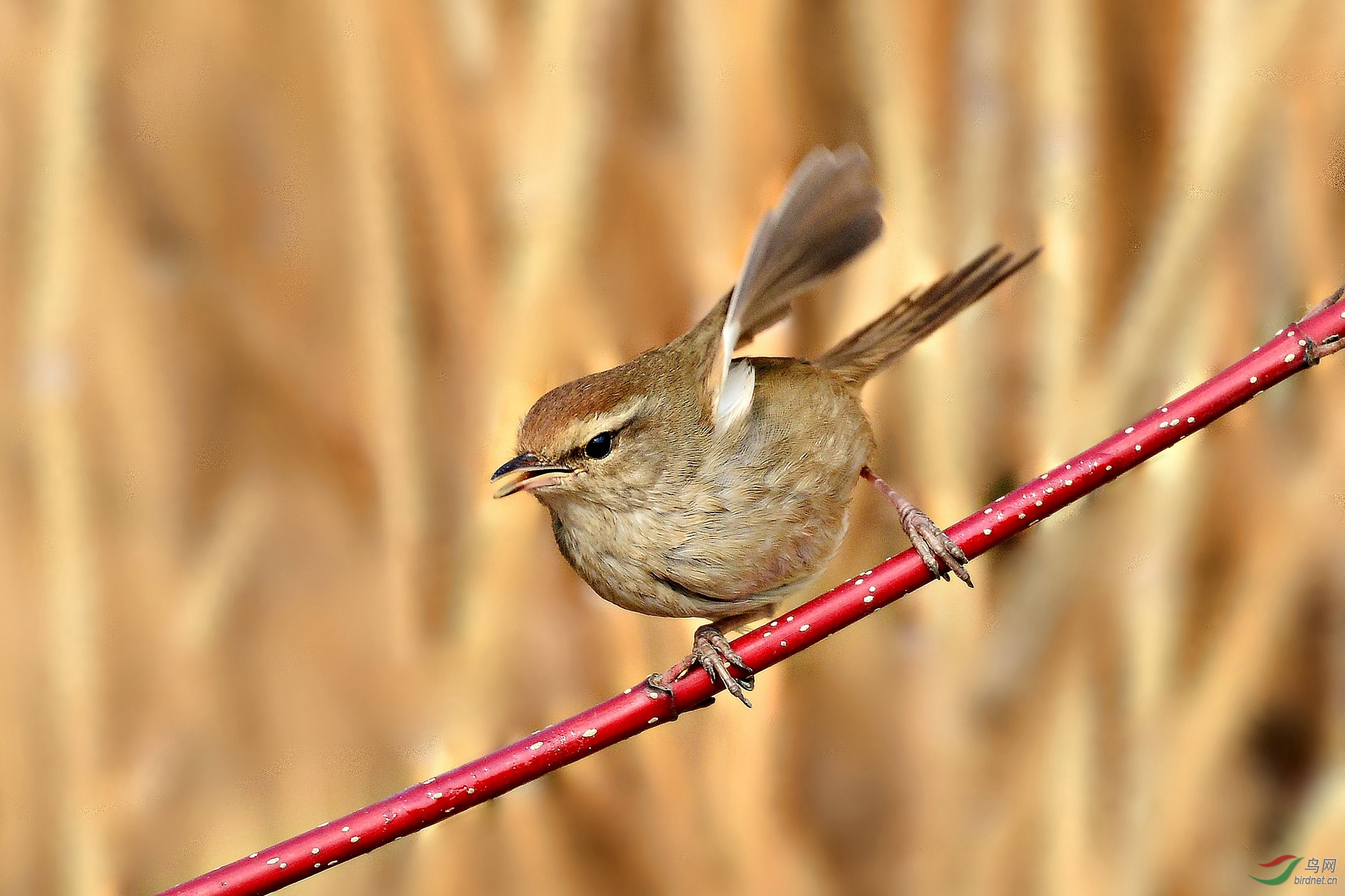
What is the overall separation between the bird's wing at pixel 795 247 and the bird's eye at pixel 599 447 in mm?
121

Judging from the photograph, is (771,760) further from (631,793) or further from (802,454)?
(802,454)

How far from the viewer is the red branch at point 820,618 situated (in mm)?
868

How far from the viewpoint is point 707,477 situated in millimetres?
1216

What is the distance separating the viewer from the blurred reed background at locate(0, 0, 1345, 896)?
1890 millimetres

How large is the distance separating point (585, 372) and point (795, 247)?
88cm

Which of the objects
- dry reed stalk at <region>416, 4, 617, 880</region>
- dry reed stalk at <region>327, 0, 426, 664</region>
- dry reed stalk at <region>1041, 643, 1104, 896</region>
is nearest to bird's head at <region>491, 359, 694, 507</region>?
dry reed stalk at <region>416, 4, 617, 880</region>

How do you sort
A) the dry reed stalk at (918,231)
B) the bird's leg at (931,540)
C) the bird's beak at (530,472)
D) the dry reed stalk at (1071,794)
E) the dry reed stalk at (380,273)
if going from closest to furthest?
the bird's beak at (530,472)
the bird's leg at (931,540)
the dry reed stalk at (380,273)
the dry reed stalk at (918,231)
the dry reed stalk at (1071,794)

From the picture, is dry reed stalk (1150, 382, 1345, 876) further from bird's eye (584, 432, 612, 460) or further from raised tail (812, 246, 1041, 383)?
bird's eye (584, 432, 612, 460)

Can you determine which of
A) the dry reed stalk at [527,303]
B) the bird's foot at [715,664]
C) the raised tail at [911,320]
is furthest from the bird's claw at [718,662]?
the dry reed stalk at [527,303]

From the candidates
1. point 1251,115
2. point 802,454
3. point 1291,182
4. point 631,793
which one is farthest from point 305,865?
point 1291,182

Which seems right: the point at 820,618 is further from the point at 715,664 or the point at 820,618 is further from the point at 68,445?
the point at 68,445

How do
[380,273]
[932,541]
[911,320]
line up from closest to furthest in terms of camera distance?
[932,541] → [911,320] → [380,273]

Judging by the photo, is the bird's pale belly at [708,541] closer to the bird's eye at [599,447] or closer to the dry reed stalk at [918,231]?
the bird's eye at [599,447]

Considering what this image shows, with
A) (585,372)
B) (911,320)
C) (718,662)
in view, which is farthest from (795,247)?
(585,372)
